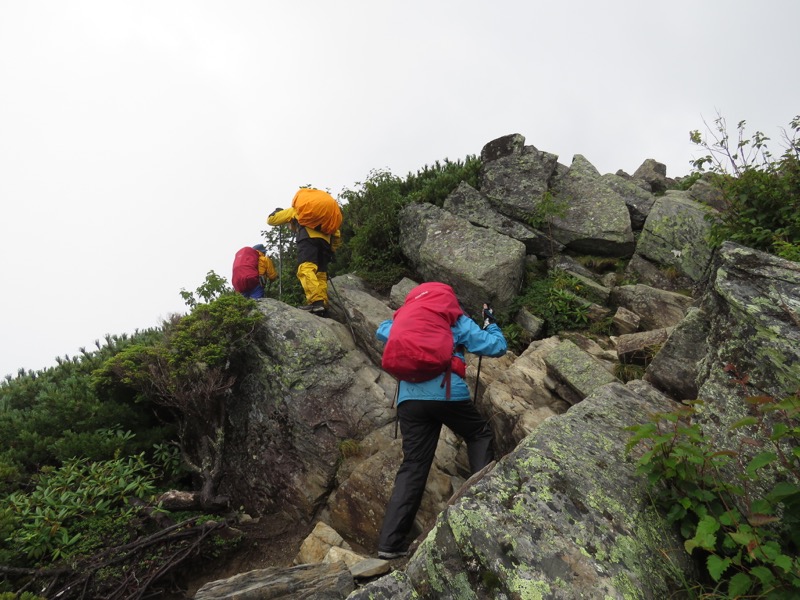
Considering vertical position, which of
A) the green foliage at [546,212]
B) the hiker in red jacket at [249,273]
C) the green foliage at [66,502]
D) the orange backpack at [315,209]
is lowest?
the green foliage at [66,502]

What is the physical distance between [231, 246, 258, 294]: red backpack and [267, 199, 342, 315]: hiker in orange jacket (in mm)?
1756

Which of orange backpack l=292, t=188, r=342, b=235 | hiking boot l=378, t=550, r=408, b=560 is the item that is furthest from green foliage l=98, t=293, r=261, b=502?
hiking boot l=378, t=550, r=408, b=560

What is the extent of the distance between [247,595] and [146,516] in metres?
2.74

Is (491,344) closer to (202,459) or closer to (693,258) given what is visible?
(202,459)

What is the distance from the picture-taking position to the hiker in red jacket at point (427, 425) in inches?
221

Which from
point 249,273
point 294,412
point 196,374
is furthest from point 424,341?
point 249,273

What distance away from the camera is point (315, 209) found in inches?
411

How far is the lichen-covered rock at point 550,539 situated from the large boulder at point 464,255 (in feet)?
23.1

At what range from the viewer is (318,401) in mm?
8406

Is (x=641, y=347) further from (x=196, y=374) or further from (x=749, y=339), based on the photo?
(x=196, y=374)

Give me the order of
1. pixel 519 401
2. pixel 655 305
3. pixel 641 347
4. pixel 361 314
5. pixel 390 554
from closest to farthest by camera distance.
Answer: pixel 390 554, pixel 519 401, pixel 641 347, pixel 655 305, pixel 361 314

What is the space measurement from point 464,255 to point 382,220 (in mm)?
3034

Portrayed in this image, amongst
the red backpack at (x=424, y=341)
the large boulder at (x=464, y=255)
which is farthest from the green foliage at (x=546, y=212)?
the red backpack at (x=424, y=341)

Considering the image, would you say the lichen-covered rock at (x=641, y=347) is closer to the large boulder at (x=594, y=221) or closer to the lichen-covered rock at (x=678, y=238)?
the lichen-covered rock at (x=678, y=238)
